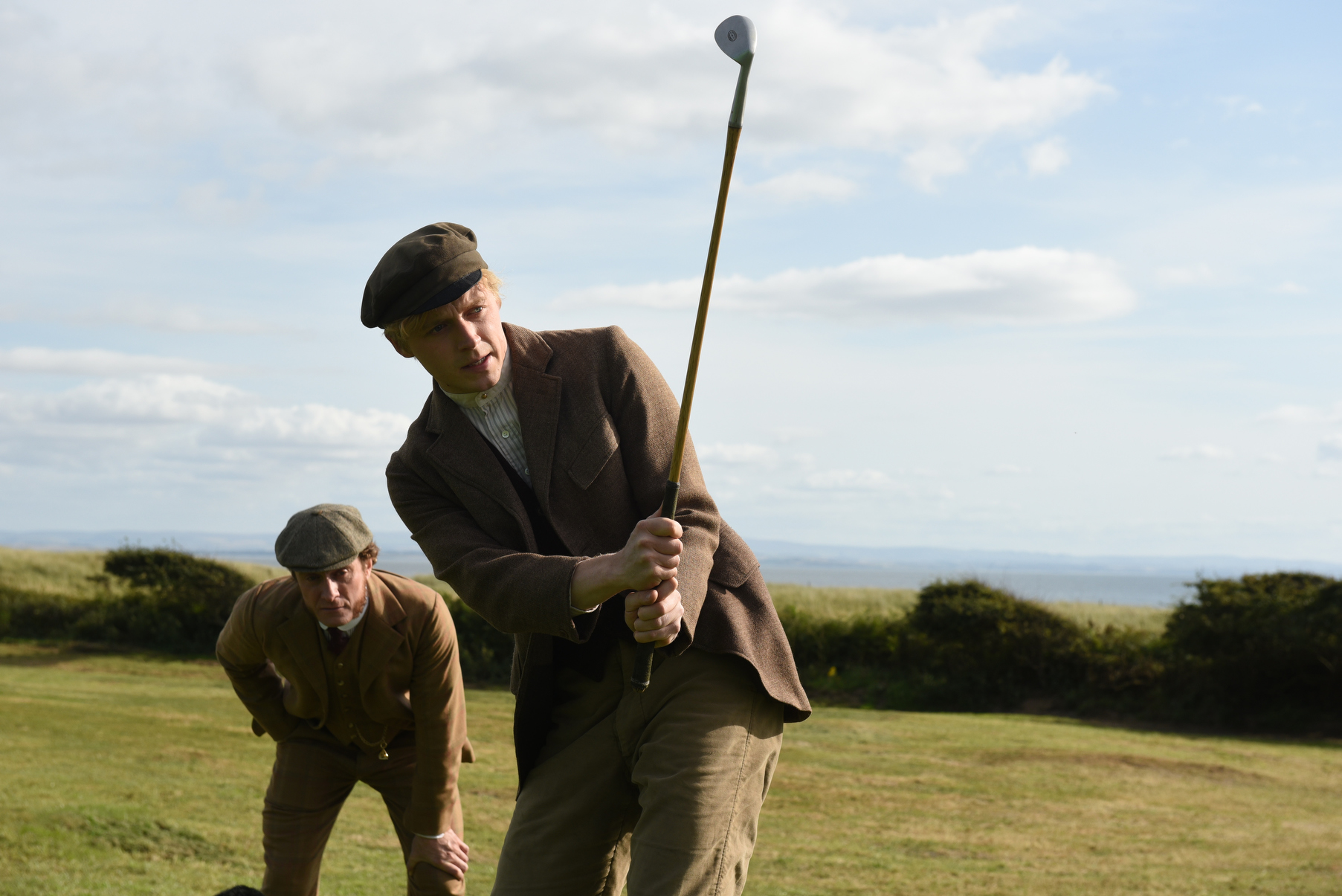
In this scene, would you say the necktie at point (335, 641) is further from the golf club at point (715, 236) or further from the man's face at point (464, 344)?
the golf club at point (715, 236)

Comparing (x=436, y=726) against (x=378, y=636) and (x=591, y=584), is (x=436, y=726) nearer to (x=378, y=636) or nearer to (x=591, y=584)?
(x=378, y=636)

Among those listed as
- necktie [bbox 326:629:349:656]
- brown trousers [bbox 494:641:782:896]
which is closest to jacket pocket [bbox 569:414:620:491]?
brown trousers [bbox 494:641:782:896]

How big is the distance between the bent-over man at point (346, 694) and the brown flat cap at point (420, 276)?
206cm

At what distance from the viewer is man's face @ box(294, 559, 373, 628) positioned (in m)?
5.08

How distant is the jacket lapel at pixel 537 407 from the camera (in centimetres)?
320

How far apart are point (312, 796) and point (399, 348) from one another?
2.95m

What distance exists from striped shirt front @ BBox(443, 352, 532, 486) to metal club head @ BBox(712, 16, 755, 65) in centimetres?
104

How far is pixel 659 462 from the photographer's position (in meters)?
3.17

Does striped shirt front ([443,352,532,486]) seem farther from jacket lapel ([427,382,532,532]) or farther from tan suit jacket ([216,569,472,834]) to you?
tan suit jacket ([216,569,472,834])

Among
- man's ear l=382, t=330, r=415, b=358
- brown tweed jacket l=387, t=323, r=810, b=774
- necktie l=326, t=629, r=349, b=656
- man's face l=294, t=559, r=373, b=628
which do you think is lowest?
necktie l=326, t=629, r=349, b=656

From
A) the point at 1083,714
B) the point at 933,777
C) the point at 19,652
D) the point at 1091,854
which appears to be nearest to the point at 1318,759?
the point at 1083,714

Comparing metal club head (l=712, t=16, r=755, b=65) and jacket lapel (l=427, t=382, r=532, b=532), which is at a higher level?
metal club head (l=712, t=16, r=755, b=65)

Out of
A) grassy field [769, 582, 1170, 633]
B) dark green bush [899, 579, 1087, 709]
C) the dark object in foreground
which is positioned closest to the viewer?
the dark object in foreground

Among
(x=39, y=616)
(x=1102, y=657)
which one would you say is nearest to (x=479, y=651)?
(x=39, y=616)
